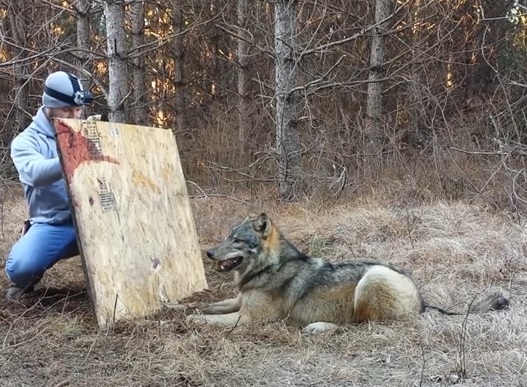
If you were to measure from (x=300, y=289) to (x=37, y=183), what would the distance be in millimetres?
2261

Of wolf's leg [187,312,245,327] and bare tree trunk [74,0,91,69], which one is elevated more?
bare tree trunk [74,0,91,69]

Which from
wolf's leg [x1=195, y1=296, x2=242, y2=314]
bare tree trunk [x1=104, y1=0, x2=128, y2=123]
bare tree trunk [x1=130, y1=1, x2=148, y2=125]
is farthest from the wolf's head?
bare tree trunk [x1=130, y1=1, x2=148, y2=125]

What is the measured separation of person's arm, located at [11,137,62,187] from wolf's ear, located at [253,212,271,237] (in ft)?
5.29

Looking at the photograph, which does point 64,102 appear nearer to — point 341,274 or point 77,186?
point 77,186

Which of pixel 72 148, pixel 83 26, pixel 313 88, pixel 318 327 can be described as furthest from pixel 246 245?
pixel 83 26

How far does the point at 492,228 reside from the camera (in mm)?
7555

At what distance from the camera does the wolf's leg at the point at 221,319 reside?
4742 mm

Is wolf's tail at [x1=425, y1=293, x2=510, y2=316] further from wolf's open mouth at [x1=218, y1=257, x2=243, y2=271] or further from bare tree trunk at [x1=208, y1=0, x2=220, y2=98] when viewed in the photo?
bare tree trunk at [x1=208, y1=0, x2=220, y2=98]

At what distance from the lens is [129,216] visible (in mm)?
5121

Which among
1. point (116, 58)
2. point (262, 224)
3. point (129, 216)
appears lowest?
point (262, 224)

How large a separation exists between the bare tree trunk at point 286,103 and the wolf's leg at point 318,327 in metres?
5.33

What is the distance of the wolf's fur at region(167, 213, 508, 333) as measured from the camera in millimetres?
4773

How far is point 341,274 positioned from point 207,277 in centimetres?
200

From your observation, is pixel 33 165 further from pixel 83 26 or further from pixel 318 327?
pixel 83 26
